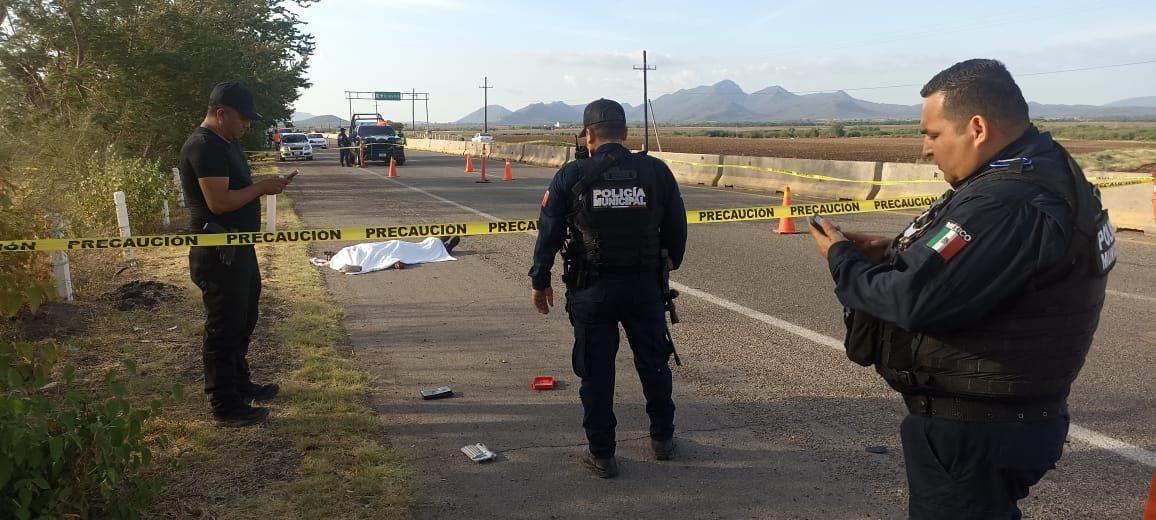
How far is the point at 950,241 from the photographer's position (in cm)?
198

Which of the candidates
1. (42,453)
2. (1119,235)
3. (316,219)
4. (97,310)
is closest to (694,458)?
(42,453)

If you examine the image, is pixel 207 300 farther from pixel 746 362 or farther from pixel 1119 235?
pixel 1119 235

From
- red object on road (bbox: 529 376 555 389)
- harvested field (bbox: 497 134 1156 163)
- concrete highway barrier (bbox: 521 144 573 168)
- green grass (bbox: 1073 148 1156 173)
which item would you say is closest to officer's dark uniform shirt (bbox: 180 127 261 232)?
red object on road (bbox: 529 376 555 389)

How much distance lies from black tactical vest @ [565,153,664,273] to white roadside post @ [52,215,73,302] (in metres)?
5.38

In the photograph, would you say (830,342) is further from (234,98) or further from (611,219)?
(234,98)

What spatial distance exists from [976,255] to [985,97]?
0.45 metres

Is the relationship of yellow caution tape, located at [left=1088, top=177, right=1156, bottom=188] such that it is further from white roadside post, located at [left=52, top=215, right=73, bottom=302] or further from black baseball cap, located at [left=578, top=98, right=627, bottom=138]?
white roadside post, located at [left=52, top=215, right=73, bottom=302]

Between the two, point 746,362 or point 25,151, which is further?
point 25,151

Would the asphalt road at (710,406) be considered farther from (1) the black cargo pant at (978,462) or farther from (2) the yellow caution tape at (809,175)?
(2) the yellow caution tape at (809,175)

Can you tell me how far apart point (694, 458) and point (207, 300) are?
9.32ft

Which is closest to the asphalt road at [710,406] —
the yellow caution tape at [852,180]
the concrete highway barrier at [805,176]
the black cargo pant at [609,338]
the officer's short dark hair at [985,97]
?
the black cargo pant at [609,338]

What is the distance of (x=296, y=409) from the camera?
4746 millimetres

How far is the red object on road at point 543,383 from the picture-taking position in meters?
5.19

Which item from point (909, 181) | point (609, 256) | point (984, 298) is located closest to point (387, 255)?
point (609, 256)
